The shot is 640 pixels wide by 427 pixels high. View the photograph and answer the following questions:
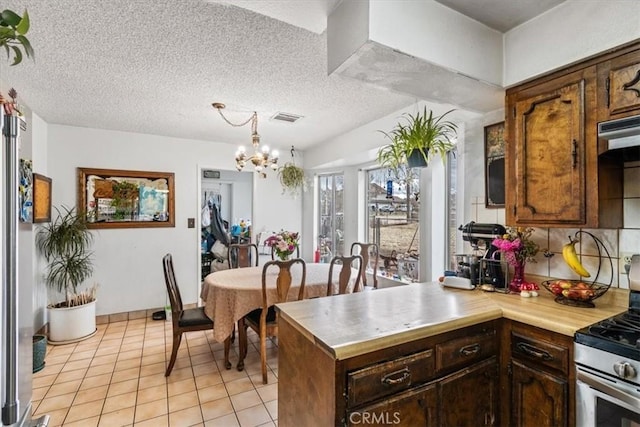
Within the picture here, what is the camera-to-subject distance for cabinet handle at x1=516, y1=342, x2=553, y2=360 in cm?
135

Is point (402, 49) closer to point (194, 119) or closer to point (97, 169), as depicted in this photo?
point (194, 119)

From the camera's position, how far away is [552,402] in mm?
1326

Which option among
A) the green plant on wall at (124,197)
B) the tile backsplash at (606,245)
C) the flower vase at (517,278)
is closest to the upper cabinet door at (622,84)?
the tile backsplash at (606,245)

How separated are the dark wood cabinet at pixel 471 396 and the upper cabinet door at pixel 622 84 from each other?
1.28 m

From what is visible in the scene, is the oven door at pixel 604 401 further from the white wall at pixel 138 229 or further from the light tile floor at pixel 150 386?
the white wall at pixel 138 229

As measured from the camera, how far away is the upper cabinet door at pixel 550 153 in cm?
153

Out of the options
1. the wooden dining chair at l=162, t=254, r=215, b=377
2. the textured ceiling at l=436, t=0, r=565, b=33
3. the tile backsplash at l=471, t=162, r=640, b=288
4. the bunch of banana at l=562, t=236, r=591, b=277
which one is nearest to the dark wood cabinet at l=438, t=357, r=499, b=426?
the bunch of banana at l=562, t=236, r=591, b=277

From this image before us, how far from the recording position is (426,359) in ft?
4.27

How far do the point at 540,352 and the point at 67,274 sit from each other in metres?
4.22

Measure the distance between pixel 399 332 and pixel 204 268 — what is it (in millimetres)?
4818

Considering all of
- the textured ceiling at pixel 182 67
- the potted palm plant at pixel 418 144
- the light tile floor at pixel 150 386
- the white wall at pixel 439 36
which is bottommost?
the light tile floor at pixel 150 386

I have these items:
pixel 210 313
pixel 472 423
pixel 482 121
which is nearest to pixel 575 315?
pixel 472 423

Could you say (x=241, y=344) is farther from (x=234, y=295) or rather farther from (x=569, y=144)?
(x=569, y=144)

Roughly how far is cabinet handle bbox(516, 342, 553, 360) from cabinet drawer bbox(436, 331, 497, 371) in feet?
0.37
